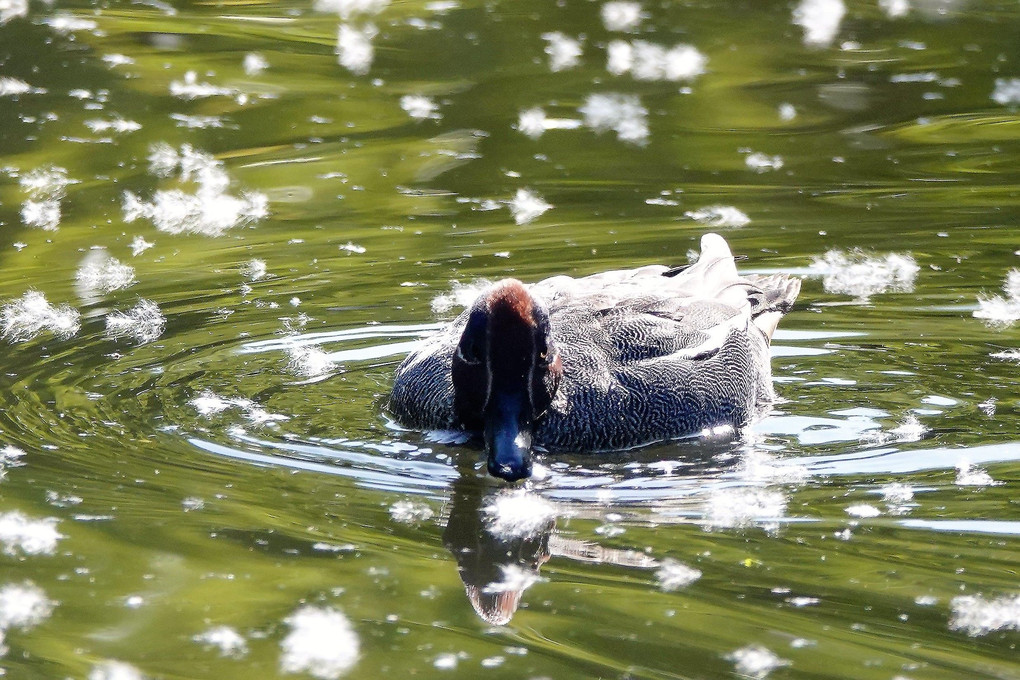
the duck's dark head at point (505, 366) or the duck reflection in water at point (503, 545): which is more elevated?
the duck's dark head at point (505, 366)

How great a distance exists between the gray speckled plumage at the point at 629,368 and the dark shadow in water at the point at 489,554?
25.6 inches

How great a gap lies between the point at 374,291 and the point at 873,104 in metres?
5.77

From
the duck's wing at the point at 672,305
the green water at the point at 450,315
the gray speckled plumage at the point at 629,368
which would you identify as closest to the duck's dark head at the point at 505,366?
the gray speckled plumage at the point at 629,368

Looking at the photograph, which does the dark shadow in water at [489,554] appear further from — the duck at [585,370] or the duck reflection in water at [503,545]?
the duck at [585,370]

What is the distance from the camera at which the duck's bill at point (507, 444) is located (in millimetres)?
6562

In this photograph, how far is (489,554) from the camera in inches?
236

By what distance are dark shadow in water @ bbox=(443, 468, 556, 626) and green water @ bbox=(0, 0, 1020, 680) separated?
2cm

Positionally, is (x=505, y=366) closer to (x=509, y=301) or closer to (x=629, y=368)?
(x=509, y=301)

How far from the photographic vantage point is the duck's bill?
656 cm

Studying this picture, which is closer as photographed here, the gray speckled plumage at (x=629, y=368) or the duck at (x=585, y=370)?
the duck at (x=585, y=370)

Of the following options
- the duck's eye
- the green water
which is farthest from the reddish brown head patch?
the green water

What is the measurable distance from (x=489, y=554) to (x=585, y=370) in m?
1.66

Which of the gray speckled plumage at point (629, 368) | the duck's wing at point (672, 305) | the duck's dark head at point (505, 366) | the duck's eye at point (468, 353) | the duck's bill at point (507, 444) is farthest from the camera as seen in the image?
the duck's wing at point (672, 305)

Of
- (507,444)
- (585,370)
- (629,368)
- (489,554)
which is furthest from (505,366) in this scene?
(489,554)
